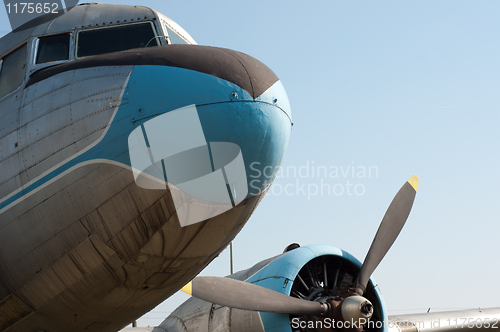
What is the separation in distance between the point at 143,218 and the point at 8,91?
7.74 ft

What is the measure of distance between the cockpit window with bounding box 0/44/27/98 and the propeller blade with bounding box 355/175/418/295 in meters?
8.06

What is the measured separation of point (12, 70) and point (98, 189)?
2250 mm

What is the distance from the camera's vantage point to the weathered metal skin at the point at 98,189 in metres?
4.86

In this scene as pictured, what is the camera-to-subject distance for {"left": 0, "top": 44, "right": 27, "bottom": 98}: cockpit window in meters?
5.97

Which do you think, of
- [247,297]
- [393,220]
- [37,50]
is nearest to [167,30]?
[37,50]

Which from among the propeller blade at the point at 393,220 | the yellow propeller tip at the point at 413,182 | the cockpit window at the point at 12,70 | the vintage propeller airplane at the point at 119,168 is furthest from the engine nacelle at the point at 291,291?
the cockpit window at the point at 12,70

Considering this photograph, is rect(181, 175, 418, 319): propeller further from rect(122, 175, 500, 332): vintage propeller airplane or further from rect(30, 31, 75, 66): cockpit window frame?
rect(30, 31, 75, 66): cockpit window frame

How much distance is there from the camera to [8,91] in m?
5.95

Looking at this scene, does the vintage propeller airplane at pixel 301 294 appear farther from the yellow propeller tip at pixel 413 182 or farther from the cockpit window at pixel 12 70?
the cockpit window at pixel 12 70

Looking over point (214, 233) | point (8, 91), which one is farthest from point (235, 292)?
point (8, 91)

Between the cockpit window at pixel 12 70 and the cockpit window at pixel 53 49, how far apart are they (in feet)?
0.68

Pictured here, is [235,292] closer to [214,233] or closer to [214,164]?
[214,233]

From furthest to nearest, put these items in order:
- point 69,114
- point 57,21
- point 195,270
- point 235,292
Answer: point 235,292, point 57,21, point 195,270, point 69,114

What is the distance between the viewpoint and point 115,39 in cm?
623
